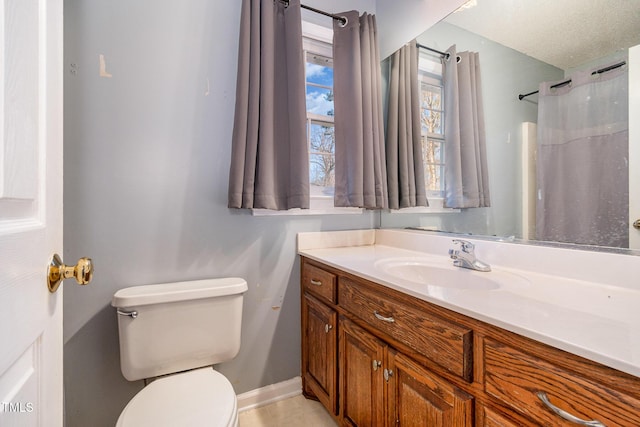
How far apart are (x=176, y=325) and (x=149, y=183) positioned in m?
0.66

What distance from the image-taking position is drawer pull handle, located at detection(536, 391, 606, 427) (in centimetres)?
48

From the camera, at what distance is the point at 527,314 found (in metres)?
0.64

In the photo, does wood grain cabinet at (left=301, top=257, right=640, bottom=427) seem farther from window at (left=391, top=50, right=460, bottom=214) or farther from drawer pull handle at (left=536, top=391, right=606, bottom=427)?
window at (left=391, top=50, right=460, bottom=214)

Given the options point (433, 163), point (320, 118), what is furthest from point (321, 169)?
point (433, 163)

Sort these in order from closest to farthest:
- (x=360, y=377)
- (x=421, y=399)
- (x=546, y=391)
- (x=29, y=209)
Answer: (x=29, y=209)
(x=546, y=391)
(x=421, y=399)
(x=360, y=377)

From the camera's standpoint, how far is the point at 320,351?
143cm

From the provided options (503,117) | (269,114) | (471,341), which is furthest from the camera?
(269,114)

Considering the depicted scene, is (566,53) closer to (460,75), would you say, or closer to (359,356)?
(460,75)

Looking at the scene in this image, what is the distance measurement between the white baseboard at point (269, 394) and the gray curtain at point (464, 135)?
4.42 ft

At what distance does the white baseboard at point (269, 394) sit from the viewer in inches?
59.7

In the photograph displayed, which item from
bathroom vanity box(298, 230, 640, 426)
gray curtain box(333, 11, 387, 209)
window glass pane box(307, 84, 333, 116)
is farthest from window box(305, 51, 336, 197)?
bathroom vanity box(298, 230, 640, 426)

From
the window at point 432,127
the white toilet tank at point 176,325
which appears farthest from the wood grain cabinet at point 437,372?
the window at point 432,127

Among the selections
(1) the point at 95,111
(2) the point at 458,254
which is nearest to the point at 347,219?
(2) the point at 458,254

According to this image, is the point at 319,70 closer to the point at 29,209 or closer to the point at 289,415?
the point at 29,209
